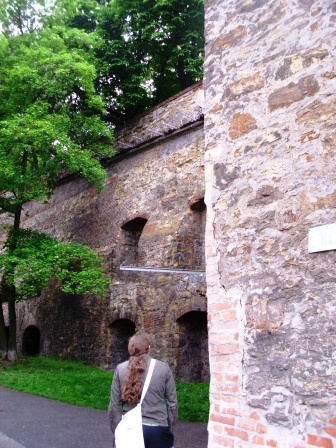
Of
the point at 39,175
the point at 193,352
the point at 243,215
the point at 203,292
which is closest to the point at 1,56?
the point at 39,175

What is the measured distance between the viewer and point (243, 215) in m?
3.90

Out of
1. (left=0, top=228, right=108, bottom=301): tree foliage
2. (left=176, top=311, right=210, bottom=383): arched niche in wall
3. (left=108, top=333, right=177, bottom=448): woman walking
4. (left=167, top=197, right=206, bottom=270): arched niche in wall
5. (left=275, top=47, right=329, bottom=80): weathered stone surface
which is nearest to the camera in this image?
(left=108, top=333, right=177, bottom=448): woman walking

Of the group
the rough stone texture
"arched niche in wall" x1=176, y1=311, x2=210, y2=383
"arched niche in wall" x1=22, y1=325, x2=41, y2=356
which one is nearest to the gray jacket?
the rough stone texture

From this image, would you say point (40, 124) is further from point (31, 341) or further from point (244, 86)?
point (244, 86)

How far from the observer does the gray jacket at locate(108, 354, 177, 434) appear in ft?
11.6

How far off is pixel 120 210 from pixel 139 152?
1.62 meters

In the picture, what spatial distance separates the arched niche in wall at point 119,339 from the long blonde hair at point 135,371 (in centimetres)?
960

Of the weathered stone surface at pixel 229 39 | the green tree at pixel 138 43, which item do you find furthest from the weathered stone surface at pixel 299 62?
the green tree at pixel 138 43

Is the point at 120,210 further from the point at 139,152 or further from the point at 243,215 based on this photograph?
the point at 243,215

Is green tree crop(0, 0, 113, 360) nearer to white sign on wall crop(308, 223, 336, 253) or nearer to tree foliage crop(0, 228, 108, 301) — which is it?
tree foliage crop(0, 228, 108, 301)

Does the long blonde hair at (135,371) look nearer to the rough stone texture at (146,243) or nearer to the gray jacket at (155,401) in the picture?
the gray jacket at (155,401)

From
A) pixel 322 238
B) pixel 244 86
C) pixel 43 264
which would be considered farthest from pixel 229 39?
pixel 43 264

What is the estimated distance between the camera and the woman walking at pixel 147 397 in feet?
11.5

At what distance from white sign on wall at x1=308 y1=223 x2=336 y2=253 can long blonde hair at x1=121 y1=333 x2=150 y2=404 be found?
1.37 meters
